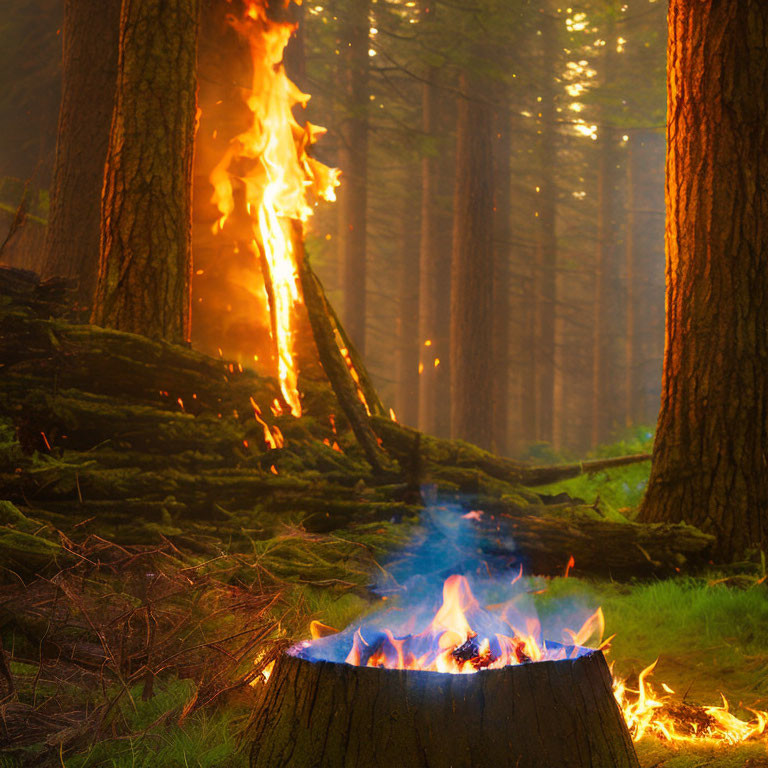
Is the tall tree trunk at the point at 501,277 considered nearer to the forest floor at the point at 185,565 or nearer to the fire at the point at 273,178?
the fire at the point at 273,178

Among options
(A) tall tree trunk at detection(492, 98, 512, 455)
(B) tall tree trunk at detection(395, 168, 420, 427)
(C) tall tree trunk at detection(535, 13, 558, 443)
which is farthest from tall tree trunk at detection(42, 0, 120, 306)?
(B) tall tree trunk at detection(395, 168, 420, 427)

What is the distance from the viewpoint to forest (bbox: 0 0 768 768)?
2838 mm

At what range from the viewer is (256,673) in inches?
133

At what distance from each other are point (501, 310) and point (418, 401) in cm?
647

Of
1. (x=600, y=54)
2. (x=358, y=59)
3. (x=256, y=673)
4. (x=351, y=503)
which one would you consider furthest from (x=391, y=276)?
(x=256, y=673)

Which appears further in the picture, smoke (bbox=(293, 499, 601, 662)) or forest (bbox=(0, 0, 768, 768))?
smoke (bbox=(293, 499, 601, 662))

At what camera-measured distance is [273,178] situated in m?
8.00

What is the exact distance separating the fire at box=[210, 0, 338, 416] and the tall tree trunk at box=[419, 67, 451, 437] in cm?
1268

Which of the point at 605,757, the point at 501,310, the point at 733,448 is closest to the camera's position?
the point at 605,757

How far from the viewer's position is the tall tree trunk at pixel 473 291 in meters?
16.1

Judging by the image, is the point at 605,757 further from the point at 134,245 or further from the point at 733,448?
the point at 134,245

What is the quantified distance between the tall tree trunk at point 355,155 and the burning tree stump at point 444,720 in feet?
52.7

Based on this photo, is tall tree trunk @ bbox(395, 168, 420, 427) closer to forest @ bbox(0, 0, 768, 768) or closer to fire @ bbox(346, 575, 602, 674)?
forest @ bbox(0, 0, 768, 768)

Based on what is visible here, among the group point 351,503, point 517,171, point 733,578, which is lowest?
point 733,578
